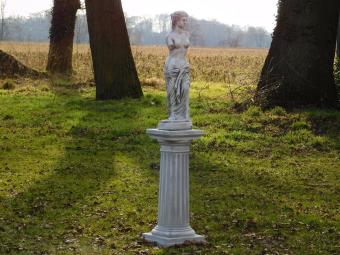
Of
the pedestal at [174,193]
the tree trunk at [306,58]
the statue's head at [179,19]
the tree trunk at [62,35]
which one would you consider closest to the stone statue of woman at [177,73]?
the statue's head at [179,19]

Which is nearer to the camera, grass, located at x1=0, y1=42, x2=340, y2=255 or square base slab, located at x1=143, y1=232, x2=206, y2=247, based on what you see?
square base slab, located at x1=143, y1=232, x2=206, y2=247

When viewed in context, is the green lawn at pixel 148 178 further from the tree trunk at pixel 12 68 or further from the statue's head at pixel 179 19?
the tree trunk at pixel 12 68

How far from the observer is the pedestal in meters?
8.30

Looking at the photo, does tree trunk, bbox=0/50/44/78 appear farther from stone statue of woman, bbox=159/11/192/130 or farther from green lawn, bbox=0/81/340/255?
stone statue of woman, bbox=159/11/192/130

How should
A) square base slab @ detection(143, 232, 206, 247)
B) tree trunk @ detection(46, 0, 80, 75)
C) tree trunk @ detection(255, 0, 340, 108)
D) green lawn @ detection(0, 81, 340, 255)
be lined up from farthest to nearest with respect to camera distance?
tree trunk @ detection(46, 0, 80, 75) < tree trunk @ detection(255, 0, 340, 108) < green lawn @ detection(0, 81, 340, 255) < square base slab @ detection(143, 232, 206, 247)

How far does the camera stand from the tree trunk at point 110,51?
20844 millimetres

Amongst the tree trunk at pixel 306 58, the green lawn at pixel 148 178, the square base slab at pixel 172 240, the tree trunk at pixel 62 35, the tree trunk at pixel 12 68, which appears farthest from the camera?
the tree trunk at pixel 62 35

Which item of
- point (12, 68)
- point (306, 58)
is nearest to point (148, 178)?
Result: point (306, 58)

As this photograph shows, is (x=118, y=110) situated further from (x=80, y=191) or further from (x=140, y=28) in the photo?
(x=140, y=28)

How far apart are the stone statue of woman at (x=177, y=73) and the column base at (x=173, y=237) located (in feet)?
4.05

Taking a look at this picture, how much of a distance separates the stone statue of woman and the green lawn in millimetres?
1494

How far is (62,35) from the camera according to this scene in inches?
1142

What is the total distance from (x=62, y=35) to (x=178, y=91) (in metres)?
21.5

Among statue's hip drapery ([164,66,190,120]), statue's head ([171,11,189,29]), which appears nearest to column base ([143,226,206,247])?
statue's hip drapery ([164,66,190,120])
